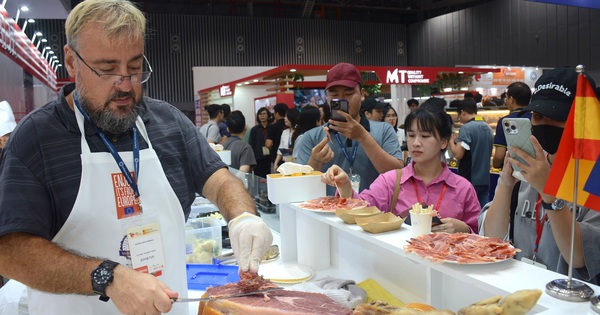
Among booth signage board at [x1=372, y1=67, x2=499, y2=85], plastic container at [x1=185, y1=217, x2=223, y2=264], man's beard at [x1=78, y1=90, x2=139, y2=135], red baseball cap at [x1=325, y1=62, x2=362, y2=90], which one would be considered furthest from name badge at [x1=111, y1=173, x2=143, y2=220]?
booth signage board at [x1=372, y1=67, x2=499, y2=85]

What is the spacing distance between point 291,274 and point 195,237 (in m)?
0.87

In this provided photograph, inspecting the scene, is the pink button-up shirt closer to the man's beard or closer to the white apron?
the white apron

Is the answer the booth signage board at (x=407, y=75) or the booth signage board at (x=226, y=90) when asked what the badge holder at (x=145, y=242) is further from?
the booth signage board at (x=226, y=90)

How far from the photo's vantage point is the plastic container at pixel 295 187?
8.19 ft

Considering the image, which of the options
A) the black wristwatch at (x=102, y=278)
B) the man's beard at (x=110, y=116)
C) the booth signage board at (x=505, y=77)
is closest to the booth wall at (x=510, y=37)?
the booth signage board at (x=505, y=77)

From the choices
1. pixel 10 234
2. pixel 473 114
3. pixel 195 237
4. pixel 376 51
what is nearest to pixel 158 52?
pixel 376 51

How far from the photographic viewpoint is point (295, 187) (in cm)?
252

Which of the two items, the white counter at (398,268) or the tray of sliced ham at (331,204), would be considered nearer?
the white counter at (398,268)

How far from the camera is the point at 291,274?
7.73 feet

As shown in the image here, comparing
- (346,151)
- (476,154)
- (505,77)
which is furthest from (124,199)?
(505,77)

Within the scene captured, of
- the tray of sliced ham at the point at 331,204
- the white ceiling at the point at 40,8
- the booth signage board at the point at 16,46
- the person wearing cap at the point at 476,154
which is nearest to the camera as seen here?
the tray of sliced ham at the point at 331,204

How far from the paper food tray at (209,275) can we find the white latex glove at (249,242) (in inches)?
32.8

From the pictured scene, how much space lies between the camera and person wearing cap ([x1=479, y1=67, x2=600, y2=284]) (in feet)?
5.56

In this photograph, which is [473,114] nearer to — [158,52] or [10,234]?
[10,234]
